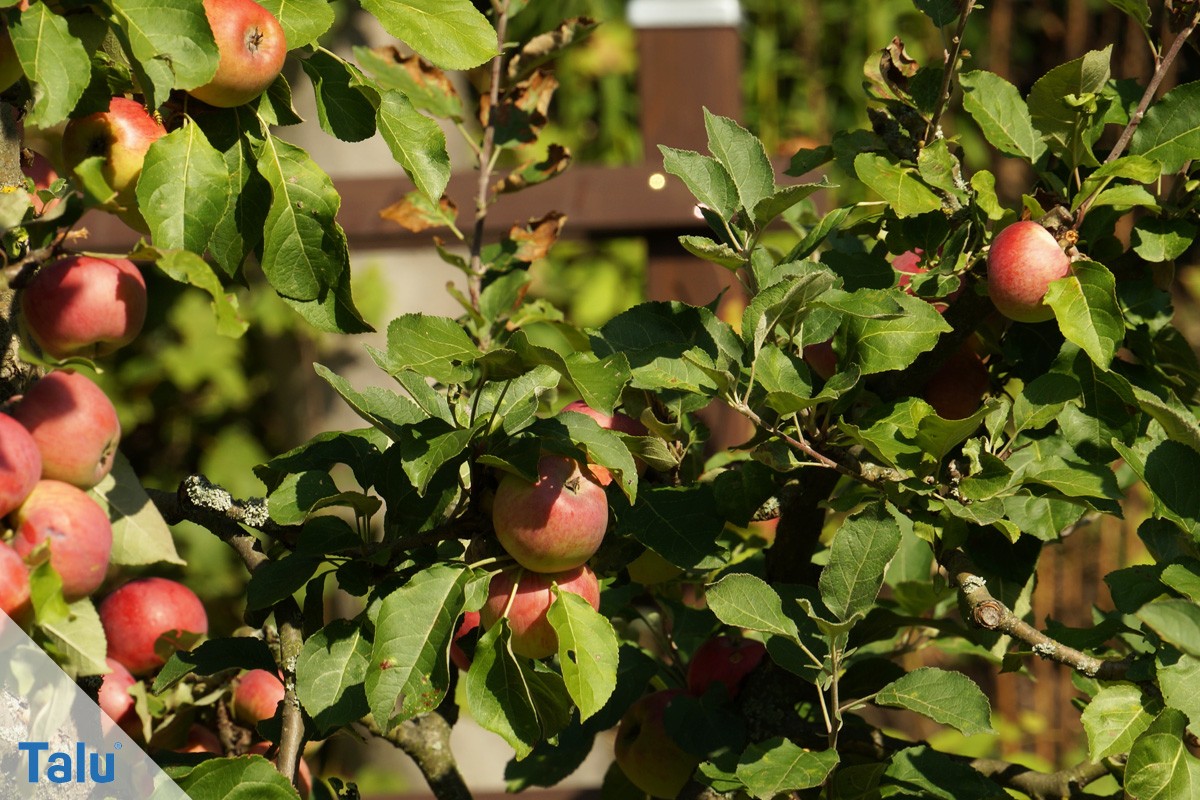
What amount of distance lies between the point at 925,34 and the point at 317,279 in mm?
3578

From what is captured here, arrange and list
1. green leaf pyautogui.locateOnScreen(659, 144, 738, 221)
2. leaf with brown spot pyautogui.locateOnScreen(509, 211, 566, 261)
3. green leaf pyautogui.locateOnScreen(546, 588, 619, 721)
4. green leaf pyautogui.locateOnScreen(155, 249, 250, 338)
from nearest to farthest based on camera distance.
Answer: green leaf pyautogui.locateOnScreen(155, 249, 250, 338)
green leaf pyautogui.locateOnScreen(546, 588, 619, 721)
green leaf pyautogui.locateOnScreen(659, 144, 738, 221)
leaf with brown spot pyautogui.locateOnScreen(509, 211, 566, 261)

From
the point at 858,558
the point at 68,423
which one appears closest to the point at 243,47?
the point at 68,423

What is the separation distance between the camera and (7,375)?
87cm

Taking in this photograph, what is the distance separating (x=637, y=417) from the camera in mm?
934

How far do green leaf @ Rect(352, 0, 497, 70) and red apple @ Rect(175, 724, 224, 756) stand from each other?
63 centimetres

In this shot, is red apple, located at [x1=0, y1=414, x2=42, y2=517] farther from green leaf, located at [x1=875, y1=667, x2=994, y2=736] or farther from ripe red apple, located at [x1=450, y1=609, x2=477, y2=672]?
green leaf, located at [x1=875, y1=667, x2=994, y2=736]

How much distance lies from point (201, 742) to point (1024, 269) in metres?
0.79

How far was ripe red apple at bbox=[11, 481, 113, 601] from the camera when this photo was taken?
2.67ft

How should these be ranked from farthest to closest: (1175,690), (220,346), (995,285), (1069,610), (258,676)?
(1069,610) → (220,346) → (258,676) → (995,285) → (1175,690)

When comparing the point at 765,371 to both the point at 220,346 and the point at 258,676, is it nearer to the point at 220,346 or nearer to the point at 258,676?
the point at 258,676

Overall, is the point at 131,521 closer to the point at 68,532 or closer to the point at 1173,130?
the point at 68,532

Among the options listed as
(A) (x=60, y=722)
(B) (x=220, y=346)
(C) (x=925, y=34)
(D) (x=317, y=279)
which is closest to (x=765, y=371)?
(D) (x=317, y=279)

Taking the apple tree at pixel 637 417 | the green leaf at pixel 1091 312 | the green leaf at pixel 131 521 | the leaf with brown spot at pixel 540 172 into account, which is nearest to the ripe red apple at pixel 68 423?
the apple tree at pixel 637 417

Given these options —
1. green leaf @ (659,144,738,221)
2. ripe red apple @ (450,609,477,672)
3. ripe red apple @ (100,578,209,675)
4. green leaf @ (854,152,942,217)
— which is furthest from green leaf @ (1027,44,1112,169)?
ripe red apple @ (100,578,209,675)
